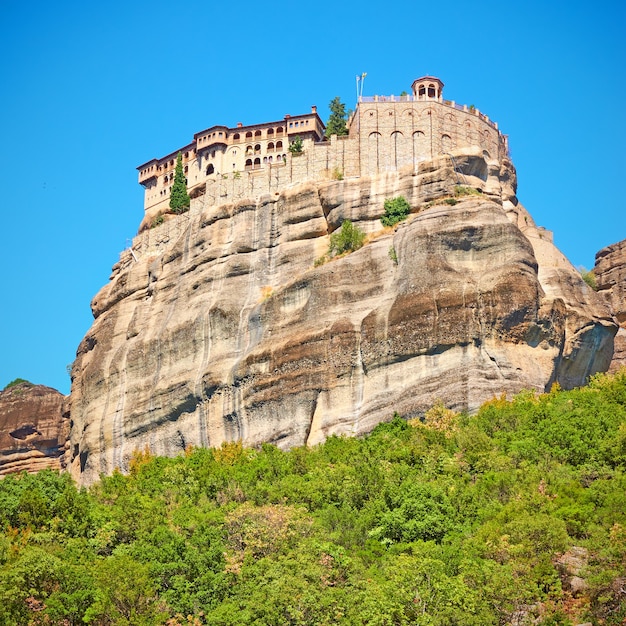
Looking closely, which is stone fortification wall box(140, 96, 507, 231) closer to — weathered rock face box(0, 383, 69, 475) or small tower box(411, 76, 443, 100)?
small tower box(411, 76, 443, 100)

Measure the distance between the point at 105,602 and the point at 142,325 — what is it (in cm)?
3631

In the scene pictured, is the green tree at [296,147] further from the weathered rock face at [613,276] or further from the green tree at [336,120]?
the weathered rock face at [613,276]

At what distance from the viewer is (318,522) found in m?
55.1

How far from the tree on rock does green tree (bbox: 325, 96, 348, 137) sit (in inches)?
393

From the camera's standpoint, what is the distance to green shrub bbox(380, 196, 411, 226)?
251ft

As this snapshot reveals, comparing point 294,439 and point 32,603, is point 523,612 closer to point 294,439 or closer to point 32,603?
point 32,603

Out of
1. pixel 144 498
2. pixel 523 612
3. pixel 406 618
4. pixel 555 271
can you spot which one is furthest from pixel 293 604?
pixel 555 271

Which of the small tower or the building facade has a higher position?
the small tower

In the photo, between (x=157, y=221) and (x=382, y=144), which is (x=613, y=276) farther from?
(x=157, y=221)

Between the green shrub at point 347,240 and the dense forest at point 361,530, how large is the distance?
12333 mm

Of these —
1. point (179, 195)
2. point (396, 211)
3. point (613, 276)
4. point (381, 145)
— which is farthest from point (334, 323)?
point (613, 276)

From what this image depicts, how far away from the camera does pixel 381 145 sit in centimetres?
8150

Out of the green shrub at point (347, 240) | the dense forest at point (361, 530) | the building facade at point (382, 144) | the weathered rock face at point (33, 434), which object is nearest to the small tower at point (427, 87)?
the building facade at point (382, 144)

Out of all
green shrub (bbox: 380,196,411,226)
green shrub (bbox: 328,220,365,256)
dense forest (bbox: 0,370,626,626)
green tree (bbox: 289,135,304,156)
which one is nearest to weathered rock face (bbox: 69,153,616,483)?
green shrub (bbox: 380,196,411,226)
